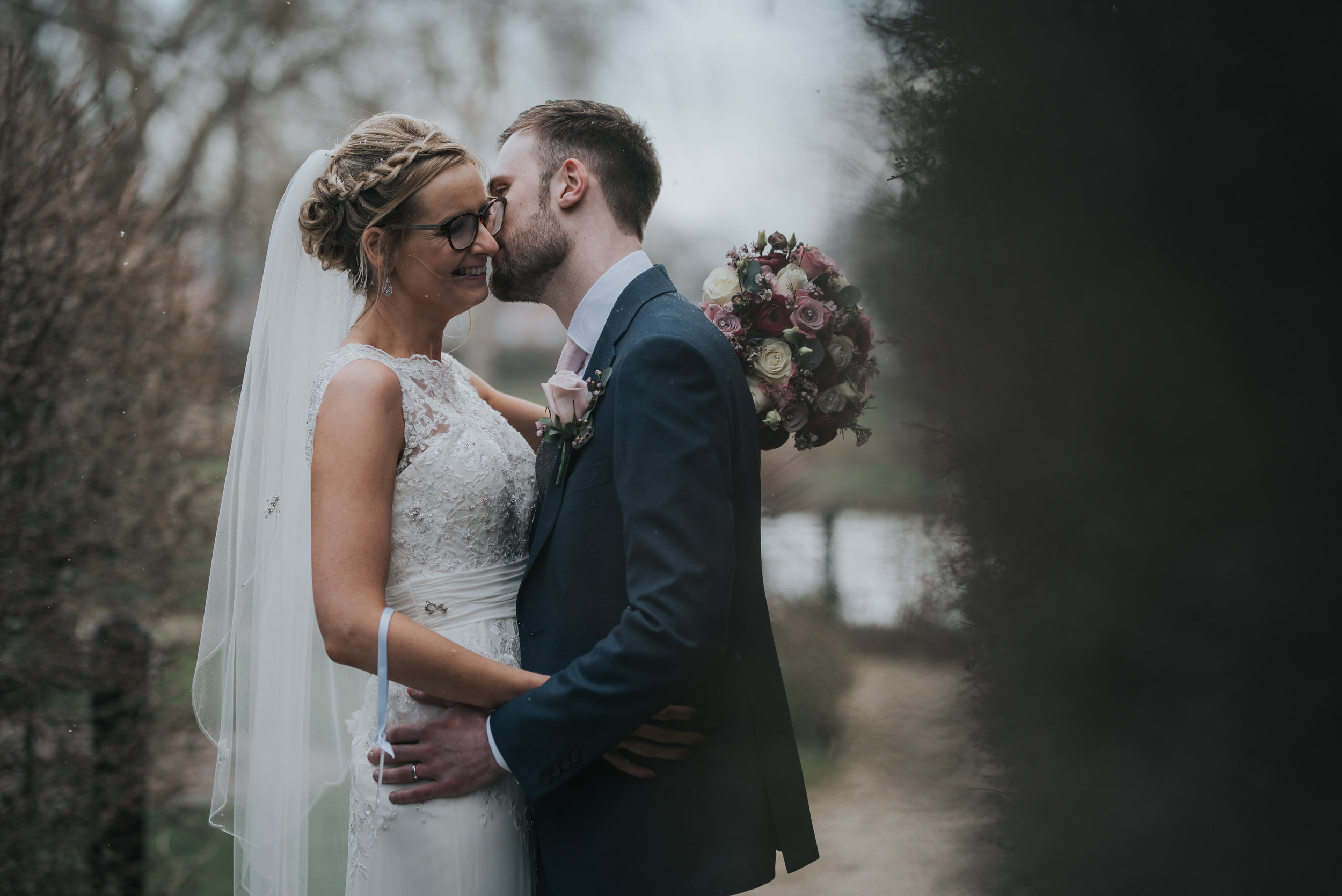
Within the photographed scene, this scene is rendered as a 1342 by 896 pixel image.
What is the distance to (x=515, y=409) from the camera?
1949mm

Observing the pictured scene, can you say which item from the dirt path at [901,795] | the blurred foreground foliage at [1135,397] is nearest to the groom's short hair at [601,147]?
the blurred foreground foliage at [1135,397]

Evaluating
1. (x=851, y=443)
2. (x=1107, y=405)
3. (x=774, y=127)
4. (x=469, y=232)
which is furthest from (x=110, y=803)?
(x=1107, y=405)

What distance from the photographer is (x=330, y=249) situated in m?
1.55

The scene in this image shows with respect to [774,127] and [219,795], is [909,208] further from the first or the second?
[219,795]

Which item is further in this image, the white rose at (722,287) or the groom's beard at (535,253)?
the white rose at (722,287)

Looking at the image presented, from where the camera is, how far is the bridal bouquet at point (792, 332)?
182cm

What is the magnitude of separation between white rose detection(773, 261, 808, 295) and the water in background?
3.66 ft

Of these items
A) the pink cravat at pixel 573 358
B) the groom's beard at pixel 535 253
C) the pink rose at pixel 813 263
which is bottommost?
the pink cravat at pixel 573 358

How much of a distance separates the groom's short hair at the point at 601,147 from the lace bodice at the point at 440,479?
44 cm

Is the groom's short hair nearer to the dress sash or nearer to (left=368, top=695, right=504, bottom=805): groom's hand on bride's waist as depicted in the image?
the dress sash

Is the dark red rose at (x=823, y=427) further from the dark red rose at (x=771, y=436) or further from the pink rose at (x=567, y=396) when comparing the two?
the pink rose at (x=567, y=396)

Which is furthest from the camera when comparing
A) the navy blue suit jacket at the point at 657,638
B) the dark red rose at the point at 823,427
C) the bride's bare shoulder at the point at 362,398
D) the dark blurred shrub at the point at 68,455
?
the dark blurred shrub at the point at 68,455

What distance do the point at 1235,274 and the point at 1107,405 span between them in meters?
0.52

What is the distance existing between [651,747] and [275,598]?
804mm
